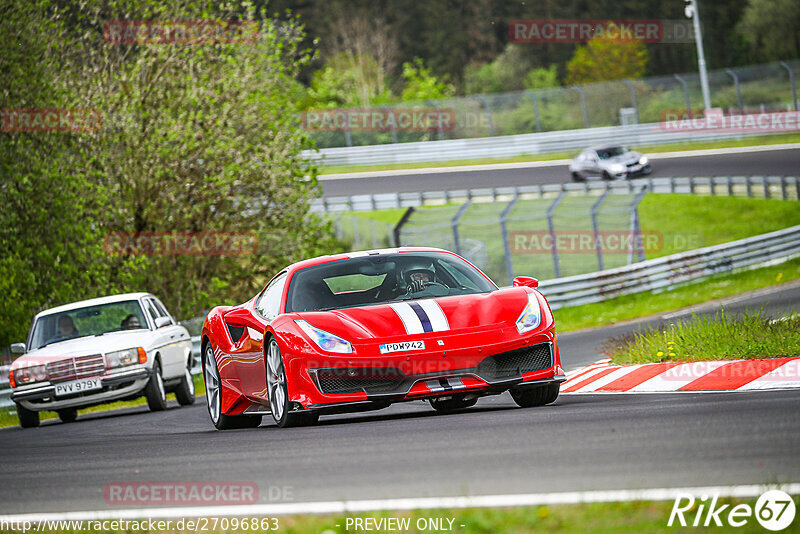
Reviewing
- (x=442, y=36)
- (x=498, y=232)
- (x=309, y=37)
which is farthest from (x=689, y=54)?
(x=498, y=232)

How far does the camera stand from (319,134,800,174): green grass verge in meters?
47.7

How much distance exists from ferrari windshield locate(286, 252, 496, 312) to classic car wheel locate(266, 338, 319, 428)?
0.44 meters

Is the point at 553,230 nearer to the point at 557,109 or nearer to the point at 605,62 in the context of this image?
the point at 557,109

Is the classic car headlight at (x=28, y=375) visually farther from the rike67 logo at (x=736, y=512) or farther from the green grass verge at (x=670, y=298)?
the green grass verge at (x=670, y=298)

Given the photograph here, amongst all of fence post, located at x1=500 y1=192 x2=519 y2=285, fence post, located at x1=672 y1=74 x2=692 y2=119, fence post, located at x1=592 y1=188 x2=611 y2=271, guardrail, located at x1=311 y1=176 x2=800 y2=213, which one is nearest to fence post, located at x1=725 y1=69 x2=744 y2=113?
fence post, located at x1=672 y1=74 x2=692 y2=119

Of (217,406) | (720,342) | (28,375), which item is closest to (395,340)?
(217,406)

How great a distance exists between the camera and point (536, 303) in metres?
8.98

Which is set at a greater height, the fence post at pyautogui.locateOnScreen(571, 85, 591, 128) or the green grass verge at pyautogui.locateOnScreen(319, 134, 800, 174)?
the fence post at pyautogui.locateOnScreen(571, 85, 591, 128)

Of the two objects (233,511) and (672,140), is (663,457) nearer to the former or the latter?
(233,511)

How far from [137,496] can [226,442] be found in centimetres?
242

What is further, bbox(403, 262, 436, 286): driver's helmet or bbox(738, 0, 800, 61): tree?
bbox(738, 0, 800, 61): tree

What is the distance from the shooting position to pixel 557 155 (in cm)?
5259

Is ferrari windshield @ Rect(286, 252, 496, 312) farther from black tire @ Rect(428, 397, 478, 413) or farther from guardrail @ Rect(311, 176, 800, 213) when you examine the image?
guardrail @ Rect(311, 176, 800, 213)

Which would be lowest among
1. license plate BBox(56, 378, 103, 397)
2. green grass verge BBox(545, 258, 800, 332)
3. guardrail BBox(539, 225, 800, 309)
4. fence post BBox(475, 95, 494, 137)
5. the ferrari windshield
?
green grass verge BBox(545, 258, 800, 332)
